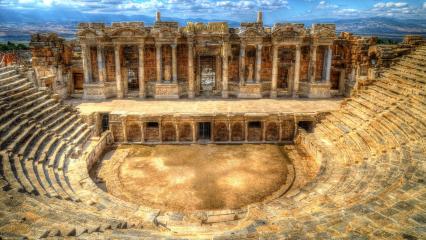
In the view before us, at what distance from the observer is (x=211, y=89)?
26.7 metres

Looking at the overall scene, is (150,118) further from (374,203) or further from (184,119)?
(374,203)

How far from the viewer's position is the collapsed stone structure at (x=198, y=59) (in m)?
23.8

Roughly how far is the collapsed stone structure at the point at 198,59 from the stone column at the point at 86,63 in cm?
7

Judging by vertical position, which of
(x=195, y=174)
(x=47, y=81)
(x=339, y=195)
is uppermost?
(x=47, y=81)

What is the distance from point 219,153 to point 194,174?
308cm

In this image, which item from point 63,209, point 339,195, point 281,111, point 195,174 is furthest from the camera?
point 281,111

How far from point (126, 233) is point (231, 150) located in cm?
1177

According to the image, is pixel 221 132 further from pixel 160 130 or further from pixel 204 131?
pixel 160 130

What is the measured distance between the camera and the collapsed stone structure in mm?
23828

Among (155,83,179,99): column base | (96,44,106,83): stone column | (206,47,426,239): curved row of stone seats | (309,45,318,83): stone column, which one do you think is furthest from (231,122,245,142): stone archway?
(96,44,106,83): stone column

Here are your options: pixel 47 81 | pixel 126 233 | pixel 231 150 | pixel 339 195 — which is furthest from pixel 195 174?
pixel 47 81

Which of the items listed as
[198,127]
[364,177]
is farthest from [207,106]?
[364,177]

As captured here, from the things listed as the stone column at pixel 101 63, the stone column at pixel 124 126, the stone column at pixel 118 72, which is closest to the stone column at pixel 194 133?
the stone column at pixel 124 126

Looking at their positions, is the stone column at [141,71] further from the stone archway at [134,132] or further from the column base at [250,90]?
the column base at [250,90]
